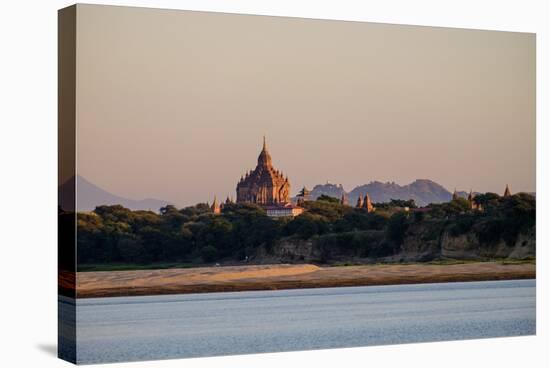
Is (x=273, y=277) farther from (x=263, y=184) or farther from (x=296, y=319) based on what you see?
(x=263, y=184)

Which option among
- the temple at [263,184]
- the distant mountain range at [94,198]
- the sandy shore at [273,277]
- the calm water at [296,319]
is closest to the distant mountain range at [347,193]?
the distant mountain range at [94,198]

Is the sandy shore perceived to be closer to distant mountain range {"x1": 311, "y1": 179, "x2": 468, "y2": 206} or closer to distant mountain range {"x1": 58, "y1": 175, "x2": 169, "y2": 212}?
distant mountain range {"x1": 58, "y1": 175, "x2": 169, "y2": 212}

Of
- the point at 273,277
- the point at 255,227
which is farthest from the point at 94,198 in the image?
Result: the point at 273,277

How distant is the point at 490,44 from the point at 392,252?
2998mm

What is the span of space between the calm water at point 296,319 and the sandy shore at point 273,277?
3.6 inches

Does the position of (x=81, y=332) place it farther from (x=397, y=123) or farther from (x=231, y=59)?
(x=397, y=123)

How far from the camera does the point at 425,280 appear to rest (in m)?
18.0

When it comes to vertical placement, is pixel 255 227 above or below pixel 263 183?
below

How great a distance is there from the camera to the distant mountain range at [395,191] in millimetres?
17266

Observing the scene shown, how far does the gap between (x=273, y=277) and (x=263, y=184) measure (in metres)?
1.18

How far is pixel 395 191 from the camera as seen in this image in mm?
17609

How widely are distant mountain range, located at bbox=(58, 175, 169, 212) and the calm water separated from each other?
1064 millimetres

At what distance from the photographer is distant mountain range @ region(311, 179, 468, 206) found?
17266mm

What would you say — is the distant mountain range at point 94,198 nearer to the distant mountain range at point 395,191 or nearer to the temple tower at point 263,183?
the temple tower at point 263,183
